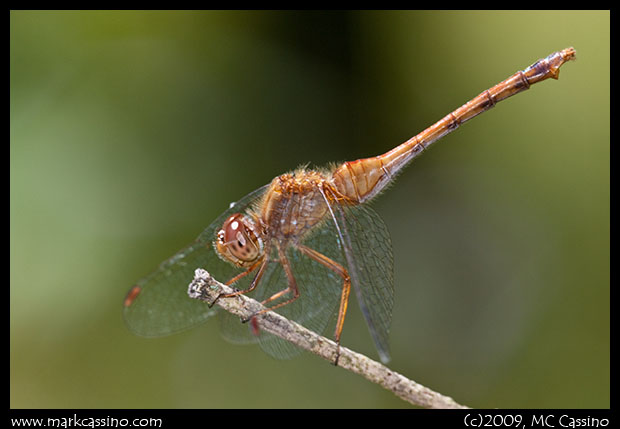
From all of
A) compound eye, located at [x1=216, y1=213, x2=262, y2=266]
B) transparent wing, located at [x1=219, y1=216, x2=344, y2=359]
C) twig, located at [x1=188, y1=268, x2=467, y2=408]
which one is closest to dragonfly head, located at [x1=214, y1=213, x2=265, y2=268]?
compound eye, located at [x1=216, y1=213, x2=262, y2=266]

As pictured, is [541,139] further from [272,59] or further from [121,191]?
[121,191]

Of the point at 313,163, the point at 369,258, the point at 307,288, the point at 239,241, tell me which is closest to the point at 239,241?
the point at 239,241

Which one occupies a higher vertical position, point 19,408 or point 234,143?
point 234,143

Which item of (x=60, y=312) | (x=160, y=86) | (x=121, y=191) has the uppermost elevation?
(x=160, y=86)

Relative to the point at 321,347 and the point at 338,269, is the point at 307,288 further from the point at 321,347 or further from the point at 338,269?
the point at 321,347

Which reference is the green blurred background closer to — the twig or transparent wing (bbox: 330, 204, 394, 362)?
transparent wing (bbox: 330, 204, 394, 362)

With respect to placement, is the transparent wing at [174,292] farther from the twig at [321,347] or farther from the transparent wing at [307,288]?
the twig at [321,347]

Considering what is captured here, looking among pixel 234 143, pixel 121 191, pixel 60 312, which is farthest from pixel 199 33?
pixel 60 312
